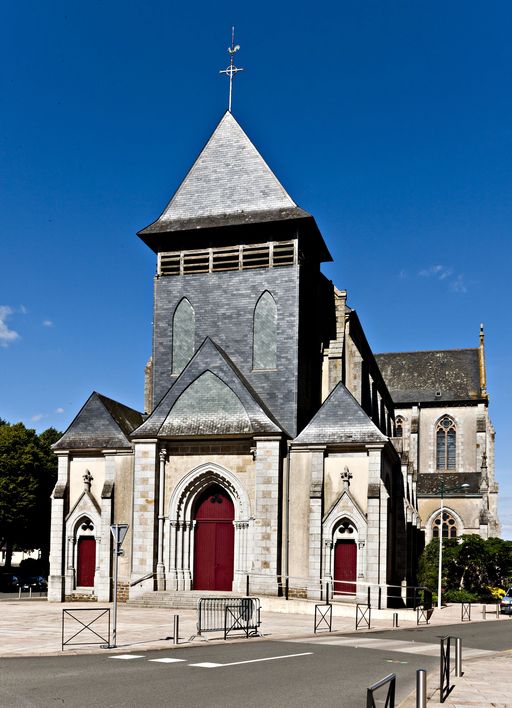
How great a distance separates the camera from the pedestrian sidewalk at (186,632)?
1251cm

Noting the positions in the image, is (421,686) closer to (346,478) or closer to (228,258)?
(346,478)

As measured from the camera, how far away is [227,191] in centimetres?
3678

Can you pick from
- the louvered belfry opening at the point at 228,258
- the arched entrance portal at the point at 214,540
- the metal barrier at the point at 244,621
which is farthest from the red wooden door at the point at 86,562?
the metal barrier at the point at 244,621

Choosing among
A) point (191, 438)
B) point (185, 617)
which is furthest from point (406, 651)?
point (191, 438)

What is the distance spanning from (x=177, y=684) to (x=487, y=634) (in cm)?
1530

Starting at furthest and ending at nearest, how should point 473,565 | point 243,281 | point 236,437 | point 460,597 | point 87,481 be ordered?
point 473,565, point 460,597, point 243,281, point 87,481, point 236,437

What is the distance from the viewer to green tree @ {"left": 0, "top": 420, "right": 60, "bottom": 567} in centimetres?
5453

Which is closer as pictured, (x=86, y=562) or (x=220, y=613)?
(x=220, y=613)

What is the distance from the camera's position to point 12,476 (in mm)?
55312

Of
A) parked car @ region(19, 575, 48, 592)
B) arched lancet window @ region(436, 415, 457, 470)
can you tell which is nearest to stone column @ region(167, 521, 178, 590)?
parked car @ region(19, 575, 48, 592)

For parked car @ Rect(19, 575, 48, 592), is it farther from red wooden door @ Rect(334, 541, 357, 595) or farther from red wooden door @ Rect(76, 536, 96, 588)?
red wooden door @ Rect(334, 541, 357, 595)

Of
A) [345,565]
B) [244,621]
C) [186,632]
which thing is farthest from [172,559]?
[186,632]

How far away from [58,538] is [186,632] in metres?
14.7

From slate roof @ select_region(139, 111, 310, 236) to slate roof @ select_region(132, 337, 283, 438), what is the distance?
5.58 meters
